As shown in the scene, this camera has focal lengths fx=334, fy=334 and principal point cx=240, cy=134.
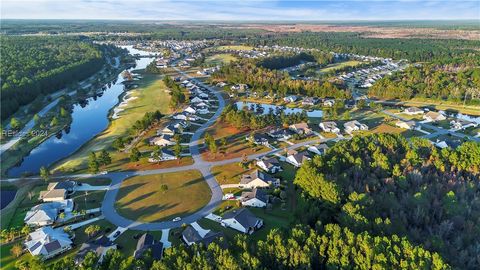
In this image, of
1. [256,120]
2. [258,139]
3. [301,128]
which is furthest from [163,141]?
[301,128]

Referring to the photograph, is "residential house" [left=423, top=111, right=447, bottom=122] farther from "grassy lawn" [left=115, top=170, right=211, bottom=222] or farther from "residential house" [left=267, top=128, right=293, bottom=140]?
"grassy lawn" [left=115, top=170, right=211, bottom=222]

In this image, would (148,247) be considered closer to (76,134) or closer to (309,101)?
(76,134)

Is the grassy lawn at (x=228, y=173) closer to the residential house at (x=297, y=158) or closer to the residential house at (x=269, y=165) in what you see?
the residential house at (x=269, y=165)

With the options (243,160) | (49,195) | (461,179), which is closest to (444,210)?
→ (461,179)

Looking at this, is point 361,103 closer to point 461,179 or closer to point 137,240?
point 461,179

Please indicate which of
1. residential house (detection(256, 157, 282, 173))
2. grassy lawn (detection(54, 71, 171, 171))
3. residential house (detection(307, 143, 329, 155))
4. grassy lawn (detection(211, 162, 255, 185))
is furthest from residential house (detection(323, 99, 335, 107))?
grassy lawn (detection(211, 162, 255, 185))

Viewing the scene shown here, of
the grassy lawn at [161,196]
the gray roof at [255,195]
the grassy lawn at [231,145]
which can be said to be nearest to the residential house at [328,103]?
the grassy lawn at [231,145]
